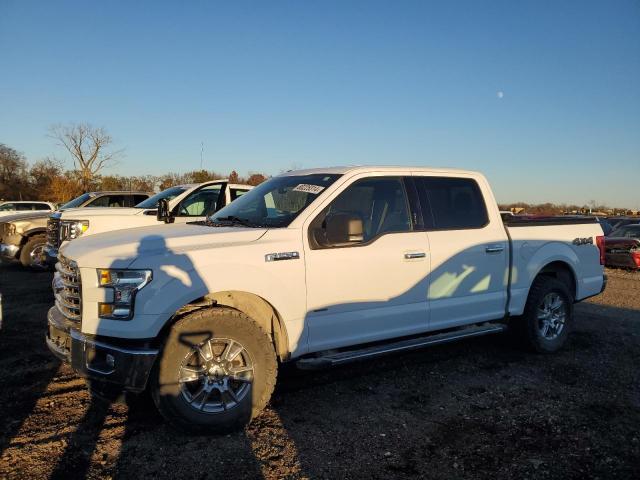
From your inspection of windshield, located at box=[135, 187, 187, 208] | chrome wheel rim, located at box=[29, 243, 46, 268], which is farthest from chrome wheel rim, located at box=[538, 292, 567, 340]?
chrome wheel rim, located at box=[29, 243, 46, 268]

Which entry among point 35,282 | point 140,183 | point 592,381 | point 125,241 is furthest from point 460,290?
point 140,183

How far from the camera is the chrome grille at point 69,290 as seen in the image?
3.46 meters

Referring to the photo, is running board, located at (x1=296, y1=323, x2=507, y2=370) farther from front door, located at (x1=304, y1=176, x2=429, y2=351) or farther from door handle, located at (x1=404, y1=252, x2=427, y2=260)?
door handle, located at (x1=404, y1=252, x2=427, y2=260)

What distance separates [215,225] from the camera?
4402mm

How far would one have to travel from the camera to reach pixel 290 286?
12.5 feet

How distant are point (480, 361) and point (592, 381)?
43.3 inches

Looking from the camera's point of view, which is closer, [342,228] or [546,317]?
[342,228]

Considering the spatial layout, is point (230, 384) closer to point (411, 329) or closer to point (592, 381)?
point (411, 329)

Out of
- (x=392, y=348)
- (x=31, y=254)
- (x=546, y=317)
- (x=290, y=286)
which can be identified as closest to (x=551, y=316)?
(x=546, y=317)

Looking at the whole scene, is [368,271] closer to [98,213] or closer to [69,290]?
[69,290]

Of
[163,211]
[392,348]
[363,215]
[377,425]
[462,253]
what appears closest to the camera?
[377,425]

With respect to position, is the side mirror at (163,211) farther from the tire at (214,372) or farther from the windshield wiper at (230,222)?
the tire at (214,372)

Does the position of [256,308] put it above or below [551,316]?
above

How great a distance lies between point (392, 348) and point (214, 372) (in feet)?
5.24
